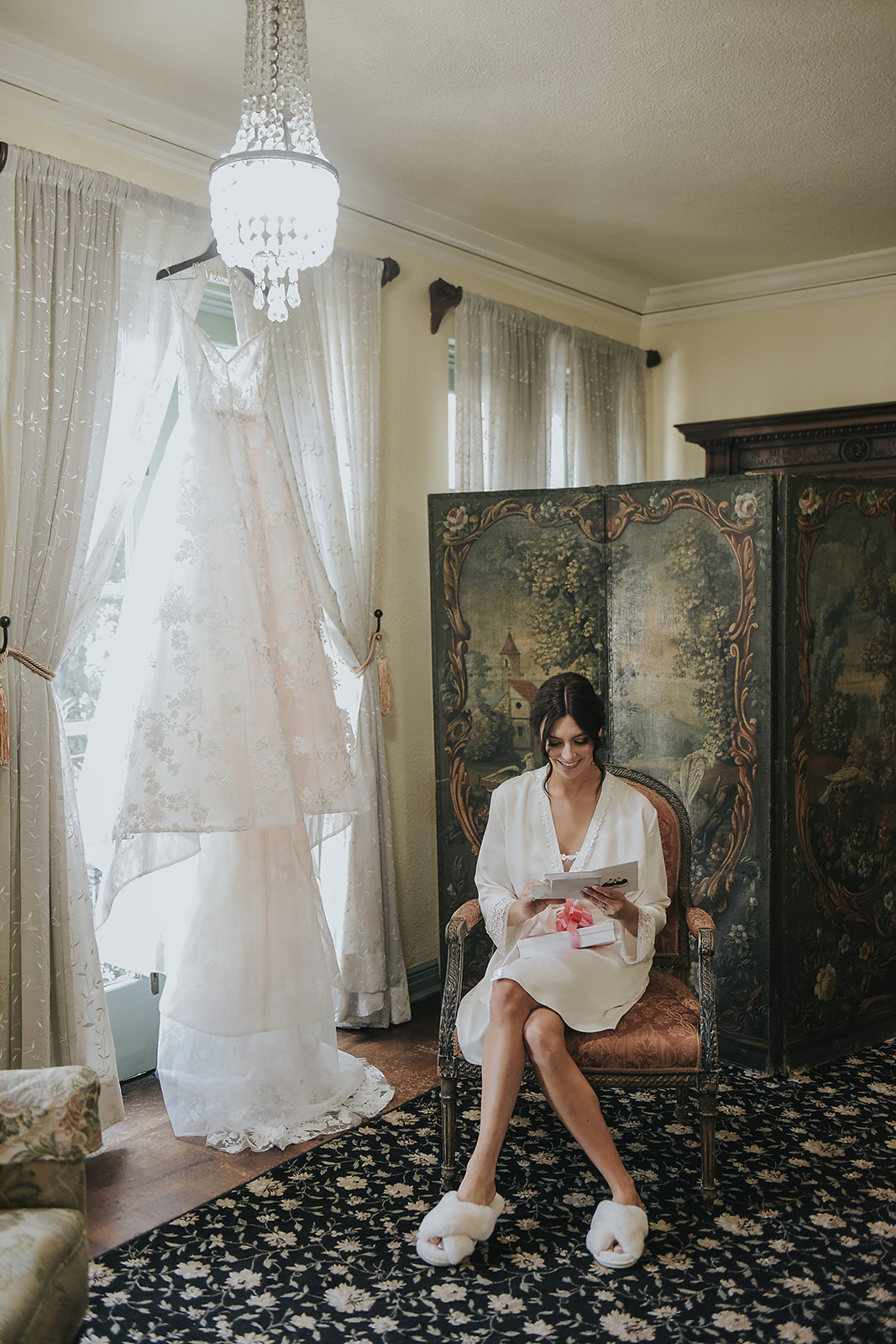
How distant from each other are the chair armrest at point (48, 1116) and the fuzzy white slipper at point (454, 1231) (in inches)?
32.2

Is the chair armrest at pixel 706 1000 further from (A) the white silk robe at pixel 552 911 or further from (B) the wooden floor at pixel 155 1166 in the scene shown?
(B) the wooden floor at pixel 155 1166

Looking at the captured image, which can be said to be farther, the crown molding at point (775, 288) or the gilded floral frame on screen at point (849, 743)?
the crown molding at point (775, 288)

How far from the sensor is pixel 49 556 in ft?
9.64

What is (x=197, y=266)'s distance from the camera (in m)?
3.11

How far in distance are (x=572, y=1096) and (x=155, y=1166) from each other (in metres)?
1.12

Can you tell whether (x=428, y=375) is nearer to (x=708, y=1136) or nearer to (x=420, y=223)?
(x=420, y=223)

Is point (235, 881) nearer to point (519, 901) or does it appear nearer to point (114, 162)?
point (519, 901)

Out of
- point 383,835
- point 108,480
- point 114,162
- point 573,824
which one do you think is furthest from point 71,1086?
point 114,162

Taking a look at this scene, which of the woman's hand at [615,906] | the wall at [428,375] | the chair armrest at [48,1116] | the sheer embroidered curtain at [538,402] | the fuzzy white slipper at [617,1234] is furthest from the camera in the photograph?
the sheer embroidered curtain at [538,402]

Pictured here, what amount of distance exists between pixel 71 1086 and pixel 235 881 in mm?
1101

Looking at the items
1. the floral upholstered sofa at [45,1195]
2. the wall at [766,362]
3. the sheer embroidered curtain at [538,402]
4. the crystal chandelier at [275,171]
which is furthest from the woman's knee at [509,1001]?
the wall at [766,362]

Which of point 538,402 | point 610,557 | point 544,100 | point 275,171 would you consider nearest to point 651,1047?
point 610,557

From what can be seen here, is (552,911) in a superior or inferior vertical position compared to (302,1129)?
superior

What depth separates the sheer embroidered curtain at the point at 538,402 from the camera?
4.36 metres
